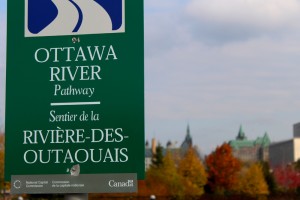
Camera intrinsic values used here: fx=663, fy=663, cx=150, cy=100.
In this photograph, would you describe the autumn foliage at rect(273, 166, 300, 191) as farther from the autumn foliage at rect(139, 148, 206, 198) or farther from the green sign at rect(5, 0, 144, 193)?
the green sign at rect(5, 0, 144, 193)

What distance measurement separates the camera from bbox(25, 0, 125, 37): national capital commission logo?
5.07m

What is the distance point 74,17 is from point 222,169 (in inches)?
1909

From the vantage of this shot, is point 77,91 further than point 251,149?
No

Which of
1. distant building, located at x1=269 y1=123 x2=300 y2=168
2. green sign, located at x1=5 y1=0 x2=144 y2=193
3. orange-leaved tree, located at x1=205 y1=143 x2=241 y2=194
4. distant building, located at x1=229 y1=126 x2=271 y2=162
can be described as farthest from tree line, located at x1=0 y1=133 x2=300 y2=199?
distant building, located at x1=229 y1=126 x2=271 y2=162

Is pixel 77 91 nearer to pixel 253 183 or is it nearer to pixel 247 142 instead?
pixel 253 183

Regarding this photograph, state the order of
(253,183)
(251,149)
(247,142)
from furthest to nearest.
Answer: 1. (247,142)
2. (251,149)
3. (253,183)

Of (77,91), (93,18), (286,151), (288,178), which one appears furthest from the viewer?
(286,151)

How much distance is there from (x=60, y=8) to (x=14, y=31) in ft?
1.34

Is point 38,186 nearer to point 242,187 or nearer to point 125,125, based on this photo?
point 125,125

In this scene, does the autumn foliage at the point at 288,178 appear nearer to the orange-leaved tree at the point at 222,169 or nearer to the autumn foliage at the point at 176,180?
the orange-leaved tree at the point at 222,169

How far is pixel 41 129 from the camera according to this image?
5012 mm

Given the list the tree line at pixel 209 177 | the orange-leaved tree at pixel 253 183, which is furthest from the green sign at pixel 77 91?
the orange-leaved tree at pixel 253 183

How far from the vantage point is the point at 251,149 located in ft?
557

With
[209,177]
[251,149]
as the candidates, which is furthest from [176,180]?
[251,149]
